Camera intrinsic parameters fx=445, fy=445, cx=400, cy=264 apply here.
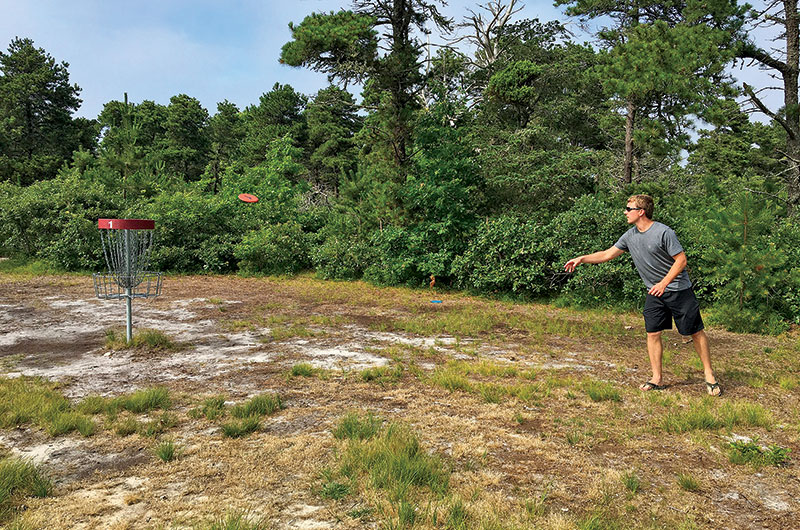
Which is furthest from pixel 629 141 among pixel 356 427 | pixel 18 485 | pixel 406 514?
pixel 18 485

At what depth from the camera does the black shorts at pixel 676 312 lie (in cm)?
420

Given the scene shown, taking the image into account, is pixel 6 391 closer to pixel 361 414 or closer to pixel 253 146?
pixel 361 414

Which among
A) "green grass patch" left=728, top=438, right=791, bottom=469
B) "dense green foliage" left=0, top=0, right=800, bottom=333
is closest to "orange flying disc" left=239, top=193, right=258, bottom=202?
"dense green foliage" left=0, top=0, right=800, bottom=333

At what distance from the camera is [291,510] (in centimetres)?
238

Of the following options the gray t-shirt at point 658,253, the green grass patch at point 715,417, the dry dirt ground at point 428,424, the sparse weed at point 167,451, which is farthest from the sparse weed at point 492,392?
the sparse weed at point 167,451

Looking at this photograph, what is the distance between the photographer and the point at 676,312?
4.26 meters

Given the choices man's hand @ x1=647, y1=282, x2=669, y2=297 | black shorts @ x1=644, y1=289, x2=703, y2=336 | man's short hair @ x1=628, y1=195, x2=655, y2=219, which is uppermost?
man's short hair @ x1=628, y1=195, x2=655, y2=219

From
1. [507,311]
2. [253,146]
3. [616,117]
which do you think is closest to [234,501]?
[507,311]

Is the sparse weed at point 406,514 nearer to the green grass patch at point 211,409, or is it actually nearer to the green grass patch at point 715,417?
the green grass patch at point 211,409

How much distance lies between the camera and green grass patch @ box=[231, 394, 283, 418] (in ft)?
12.1

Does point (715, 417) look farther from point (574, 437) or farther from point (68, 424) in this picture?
point (68, 424)

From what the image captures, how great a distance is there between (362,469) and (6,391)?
12.1 feet

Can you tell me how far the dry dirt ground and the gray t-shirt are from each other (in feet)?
3.60

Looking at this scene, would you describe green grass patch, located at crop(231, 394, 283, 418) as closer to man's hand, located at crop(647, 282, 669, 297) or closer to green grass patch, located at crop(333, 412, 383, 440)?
green grass patch, located at crop(333, 412, 383, 440)
